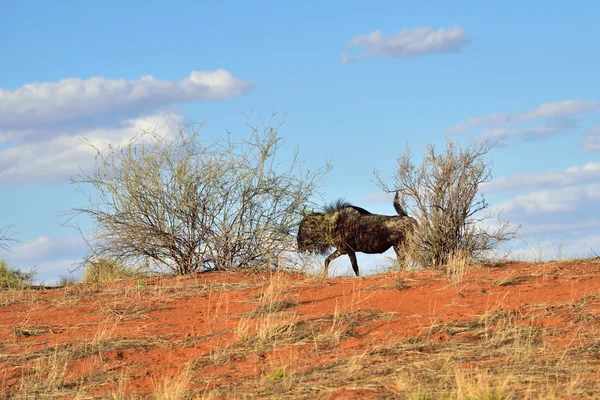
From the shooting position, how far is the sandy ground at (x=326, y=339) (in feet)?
24.8

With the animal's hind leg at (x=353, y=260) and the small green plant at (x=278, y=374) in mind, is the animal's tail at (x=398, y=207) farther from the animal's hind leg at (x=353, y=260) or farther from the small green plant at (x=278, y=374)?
the small green plant at (x=278, y=374)

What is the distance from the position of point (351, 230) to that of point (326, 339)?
820 centimetres

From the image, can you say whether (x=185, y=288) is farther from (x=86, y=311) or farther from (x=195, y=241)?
(x=195, y=241)

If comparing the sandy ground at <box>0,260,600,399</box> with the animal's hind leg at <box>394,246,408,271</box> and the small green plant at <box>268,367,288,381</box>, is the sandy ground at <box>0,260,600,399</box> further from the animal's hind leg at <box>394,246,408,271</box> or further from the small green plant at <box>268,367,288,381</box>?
the animal's hind leg at <box>394,246,408,271</box>

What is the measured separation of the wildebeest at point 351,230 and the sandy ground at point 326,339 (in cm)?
388

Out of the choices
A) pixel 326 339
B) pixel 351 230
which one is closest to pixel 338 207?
pixel 351 230

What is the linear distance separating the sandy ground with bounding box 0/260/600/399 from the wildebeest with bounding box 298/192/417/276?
388 cm

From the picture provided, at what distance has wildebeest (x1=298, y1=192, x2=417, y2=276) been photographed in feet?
55.7

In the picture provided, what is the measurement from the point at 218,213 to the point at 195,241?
0.73 m

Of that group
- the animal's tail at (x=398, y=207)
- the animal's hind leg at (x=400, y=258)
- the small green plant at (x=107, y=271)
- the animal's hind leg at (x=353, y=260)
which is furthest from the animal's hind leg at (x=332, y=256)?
the small green plant at (x=107, y=271)

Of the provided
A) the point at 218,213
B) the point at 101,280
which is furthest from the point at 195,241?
the point at 101,280

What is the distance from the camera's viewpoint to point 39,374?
9.08 m

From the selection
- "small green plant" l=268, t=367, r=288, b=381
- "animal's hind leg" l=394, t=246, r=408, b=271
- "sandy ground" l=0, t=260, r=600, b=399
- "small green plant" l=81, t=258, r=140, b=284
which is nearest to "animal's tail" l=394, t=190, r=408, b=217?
"animal's hind leg" l=394, t=246, r=408, b=271

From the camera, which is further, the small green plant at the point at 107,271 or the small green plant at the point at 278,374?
the small green plant at the point at 107,271
